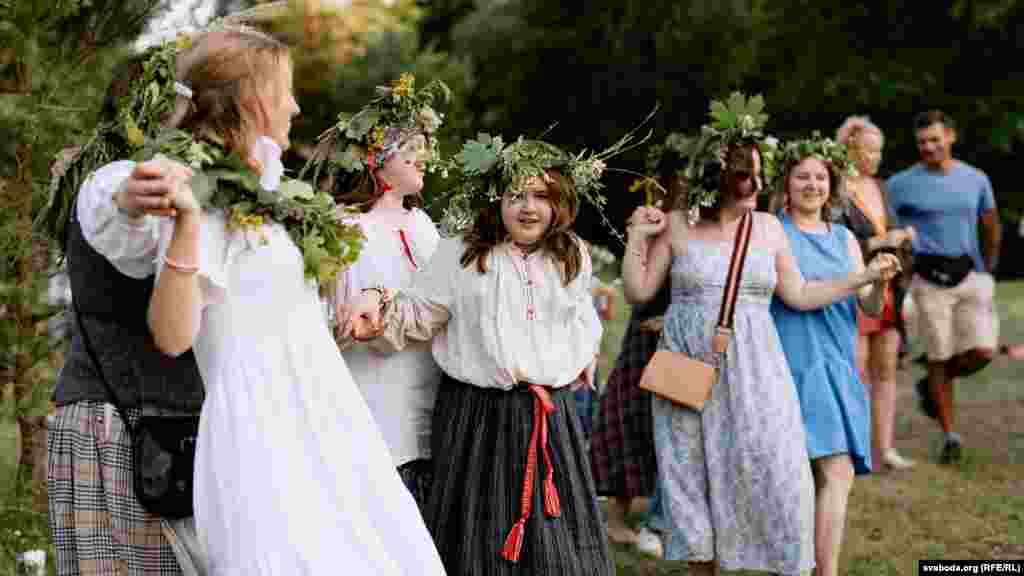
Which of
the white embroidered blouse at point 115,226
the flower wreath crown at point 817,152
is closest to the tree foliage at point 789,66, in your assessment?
the flower wreath crown at point 817,152

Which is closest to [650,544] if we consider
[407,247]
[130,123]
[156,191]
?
[407,247]

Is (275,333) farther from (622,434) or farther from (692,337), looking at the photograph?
(622,434)

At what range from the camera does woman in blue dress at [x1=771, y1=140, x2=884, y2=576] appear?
6062mm

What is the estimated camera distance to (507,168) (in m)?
5.02

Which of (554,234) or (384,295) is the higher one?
(554,234)

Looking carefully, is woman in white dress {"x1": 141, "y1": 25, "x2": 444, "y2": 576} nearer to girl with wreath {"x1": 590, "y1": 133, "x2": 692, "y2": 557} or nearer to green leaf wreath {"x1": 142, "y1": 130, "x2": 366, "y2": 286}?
green leaf wreath {"x1": 142, "y1": 130, "x2": 366, "y2": 286}

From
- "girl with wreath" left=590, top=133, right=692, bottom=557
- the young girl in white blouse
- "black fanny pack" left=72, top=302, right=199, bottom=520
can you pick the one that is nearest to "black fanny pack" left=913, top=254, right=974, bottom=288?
"girl with wreath" left=590, top=133, right=692, bottom=557

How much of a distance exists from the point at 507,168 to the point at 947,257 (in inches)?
216

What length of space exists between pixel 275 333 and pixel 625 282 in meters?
2.92

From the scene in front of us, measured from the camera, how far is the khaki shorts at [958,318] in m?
9.57

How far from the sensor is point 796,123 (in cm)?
2748

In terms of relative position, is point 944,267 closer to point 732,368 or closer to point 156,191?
point 732,368

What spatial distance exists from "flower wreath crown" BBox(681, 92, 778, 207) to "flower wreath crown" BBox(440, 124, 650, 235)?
2.97ft

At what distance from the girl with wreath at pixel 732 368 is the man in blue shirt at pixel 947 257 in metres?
3.72
